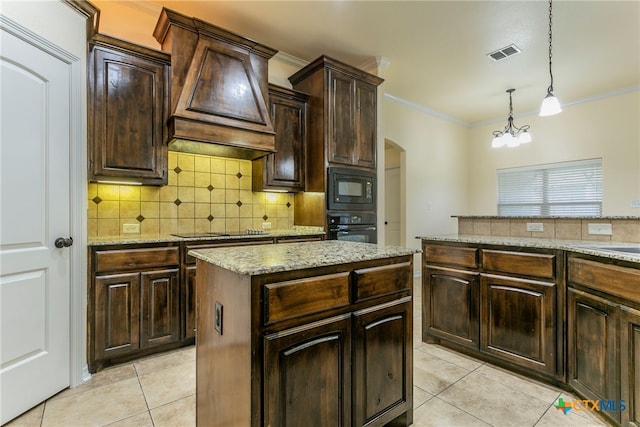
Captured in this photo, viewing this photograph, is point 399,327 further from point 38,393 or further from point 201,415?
point 38,393

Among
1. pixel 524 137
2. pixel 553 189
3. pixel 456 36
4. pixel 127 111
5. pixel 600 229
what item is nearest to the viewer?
pixel 600 229

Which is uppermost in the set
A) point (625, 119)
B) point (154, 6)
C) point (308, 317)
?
point (154, 6)

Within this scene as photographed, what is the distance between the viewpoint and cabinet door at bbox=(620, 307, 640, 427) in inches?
60.4

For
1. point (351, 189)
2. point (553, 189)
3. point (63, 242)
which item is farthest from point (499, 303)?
point (553, 189)

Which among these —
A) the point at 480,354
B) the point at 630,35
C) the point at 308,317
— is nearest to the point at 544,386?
the point at 480,354

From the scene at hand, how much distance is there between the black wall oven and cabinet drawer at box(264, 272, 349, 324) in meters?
1.97

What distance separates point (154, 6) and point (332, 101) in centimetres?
183

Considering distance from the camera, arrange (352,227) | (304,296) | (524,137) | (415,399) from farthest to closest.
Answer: (524,137), (352,227), (415,399), (304,296)

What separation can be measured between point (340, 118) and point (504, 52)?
2.11 meters

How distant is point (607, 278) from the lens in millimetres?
1688

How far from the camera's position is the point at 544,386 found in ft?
6.86

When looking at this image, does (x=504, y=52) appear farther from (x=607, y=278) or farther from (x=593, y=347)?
(x=593, y=347)

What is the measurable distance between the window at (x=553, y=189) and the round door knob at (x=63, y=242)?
258 inches

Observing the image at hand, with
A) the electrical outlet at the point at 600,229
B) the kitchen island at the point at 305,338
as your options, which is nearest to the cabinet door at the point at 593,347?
the electrical outlet at the point at 600,229
